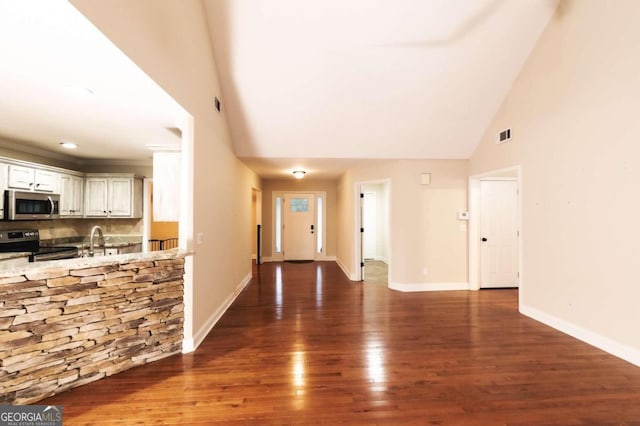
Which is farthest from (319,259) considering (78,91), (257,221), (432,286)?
(78,91)

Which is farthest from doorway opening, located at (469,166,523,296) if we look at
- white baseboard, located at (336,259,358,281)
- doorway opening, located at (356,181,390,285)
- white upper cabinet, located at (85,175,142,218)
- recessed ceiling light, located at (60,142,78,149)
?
recessed ceiling light, located at (60,142,78,149)

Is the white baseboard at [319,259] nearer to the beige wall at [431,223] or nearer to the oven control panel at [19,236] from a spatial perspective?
the beige wall at [431,223]

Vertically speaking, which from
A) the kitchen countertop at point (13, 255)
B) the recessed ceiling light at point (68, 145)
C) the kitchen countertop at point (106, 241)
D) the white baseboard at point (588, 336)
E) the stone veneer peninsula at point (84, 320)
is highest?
the recessed ceiling light at point (68, 145)

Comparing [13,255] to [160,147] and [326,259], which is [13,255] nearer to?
[160,147]

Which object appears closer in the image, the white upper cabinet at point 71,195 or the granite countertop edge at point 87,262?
the granite countertop edge at point 87,262

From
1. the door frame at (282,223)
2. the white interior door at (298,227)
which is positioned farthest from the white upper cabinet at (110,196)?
the white interior door at (298,227)

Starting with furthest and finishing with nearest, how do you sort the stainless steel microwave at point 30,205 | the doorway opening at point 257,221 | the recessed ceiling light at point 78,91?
the doorway opening at point 257,221 < the stainless steel microwave at point 30,205 < the recessed ceiling light at point 78,91

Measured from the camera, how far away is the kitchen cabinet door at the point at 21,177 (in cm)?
320

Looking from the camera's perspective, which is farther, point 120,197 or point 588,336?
point 120,197

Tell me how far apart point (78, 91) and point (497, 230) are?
5.81 meters

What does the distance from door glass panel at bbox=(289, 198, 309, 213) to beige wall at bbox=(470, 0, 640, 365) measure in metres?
5.05

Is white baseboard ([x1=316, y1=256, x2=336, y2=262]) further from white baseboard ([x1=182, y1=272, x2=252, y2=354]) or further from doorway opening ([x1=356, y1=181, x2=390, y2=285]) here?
white baseboard ([x1=182, y1=272, x2=252, y2=354])

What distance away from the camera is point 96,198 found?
433cm

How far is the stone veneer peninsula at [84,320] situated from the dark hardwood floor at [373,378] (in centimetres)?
15
